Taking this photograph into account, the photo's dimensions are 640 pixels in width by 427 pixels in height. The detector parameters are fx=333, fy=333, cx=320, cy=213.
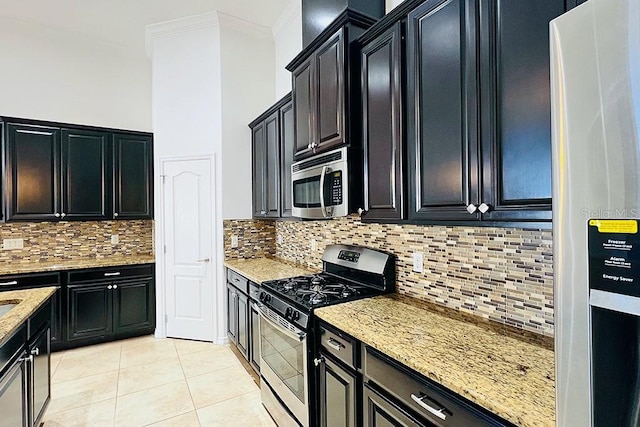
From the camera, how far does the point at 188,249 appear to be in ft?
13.1

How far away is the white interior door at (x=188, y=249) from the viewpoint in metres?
3.92

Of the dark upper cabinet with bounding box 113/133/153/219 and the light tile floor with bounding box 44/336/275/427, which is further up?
the dark upper cabinet with bounding box 113/133/153/219

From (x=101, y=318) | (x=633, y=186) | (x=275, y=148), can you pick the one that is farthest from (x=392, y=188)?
(x=101, y=318)

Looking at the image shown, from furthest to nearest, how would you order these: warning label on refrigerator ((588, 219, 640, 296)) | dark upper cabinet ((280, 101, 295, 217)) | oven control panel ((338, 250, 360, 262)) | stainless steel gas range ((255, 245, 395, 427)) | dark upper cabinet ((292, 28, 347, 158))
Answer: dark upper cabinet ((280, 101, 295, 217)) → oven control panel ((338, 250, 360, 262)) → dark upper cabinet ((292, 28, 347, 158)) → stainless steel gas range ((255, 245, 395, 427)) → warning label on refrigerator ((588, 219, 640, 296))

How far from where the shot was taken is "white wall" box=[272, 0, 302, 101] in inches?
142

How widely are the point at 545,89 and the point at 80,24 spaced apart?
486 centimetres

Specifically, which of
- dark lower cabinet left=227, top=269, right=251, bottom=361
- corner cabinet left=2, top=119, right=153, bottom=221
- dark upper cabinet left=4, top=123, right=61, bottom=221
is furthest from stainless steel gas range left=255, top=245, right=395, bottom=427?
dark upper cabinet left=4, top=123, right=61, bottom=221

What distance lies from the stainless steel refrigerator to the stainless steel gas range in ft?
4.68

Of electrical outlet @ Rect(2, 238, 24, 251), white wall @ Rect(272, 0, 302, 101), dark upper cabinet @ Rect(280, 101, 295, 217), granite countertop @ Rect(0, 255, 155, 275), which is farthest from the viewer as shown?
electrical outlet @ Rect(2, 238, 24, 251)

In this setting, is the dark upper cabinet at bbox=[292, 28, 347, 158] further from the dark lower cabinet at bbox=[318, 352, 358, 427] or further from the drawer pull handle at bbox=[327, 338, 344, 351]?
the dark lower cabinet at bbox=[318, 352, 358, 427]

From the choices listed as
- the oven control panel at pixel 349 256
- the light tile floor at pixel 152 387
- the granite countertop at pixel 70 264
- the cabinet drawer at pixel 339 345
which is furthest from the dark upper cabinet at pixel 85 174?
the cabinet drawer at pixel 339 345

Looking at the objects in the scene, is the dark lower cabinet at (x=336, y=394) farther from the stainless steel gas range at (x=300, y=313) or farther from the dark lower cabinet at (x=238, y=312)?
the dark lower cabinet at (x=238, y=312)

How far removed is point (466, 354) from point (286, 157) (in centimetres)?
237

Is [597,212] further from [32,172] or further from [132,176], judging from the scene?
[32,172]
